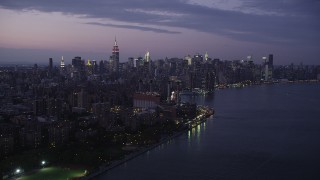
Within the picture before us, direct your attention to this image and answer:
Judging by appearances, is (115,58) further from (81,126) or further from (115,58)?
(81,126)

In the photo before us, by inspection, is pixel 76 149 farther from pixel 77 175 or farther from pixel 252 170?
pixel 252 170

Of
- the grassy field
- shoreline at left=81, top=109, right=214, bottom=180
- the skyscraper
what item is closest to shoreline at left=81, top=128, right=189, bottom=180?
shoreline at left=81, top=109, right=214, bottom=180

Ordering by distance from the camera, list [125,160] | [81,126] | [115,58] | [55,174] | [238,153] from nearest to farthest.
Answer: [55,174], [125,160], [238,153], [81,126], [115,58]

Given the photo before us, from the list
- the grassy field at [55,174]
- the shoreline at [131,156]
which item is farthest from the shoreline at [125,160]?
the grassy field at [55,174]

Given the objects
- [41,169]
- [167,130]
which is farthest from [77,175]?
[167,130]

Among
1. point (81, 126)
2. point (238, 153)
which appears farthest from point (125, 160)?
point (81, 126)

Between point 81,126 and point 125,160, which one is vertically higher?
point 81,126

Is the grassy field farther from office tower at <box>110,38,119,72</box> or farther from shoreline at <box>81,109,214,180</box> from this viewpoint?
office tower at <box>110,38,119,72</box>
